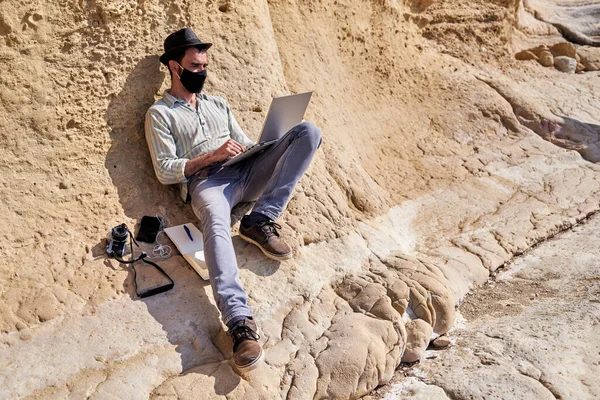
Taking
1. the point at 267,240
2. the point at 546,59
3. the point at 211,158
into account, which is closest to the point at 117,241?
the point at 211,158

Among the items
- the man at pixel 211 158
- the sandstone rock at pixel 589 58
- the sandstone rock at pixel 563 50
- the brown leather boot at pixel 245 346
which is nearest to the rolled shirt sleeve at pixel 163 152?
the man at pixel 211 158

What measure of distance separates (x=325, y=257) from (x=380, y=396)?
3.11ft

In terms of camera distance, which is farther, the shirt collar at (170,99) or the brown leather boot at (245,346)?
the shirt collar at (170,99)

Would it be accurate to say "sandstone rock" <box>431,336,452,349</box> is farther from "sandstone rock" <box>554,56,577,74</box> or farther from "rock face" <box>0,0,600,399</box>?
"sandstone rock" <box>554,56,577,74</box>

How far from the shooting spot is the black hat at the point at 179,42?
385 centimetres

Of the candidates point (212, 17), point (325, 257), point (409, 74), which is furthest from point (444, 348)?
point (409, 74)

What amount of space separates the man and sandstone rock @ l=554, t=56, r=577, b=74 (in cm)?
613

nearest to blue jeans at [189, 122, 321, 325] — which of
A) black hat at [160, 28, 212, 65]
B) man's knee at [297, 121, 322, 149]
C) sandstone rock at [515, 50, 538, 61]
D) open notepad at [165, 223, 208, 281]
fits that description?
man's knee at [297, 121, 322, 149]

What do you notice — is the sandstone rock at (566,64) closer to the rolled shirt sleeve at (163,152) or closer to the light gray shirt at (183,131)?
the light gray shirt at (183,131)

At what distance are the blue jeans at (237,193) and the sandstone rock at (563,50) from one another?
6441mm

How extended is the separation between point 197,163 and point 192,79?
52 cm

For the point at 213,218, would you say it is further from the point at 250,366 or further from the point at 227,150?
the point at 250,366

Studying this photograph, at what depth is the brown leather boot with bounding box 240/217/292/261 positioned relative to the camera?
375 cm

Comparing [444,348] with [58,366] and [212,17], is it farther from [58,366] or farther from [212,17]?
[212,17]
